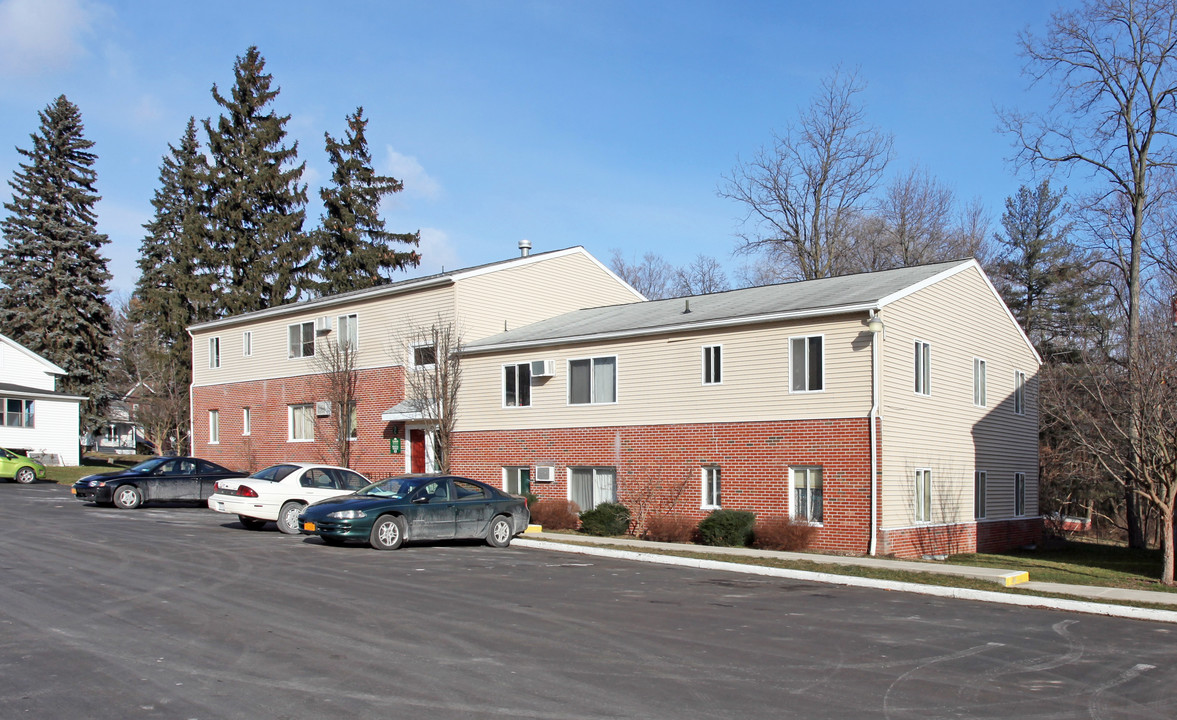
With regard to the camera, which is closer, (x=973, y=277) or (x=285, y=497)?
A: (x=285, y=497)

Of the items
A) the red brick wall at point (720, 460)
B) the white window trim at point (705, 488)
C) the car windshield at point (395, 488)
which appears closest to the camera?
the car windshield at point (395, 488)

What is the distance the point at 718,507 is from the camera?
23.9m

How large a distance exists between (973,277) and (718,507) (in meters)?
10.0

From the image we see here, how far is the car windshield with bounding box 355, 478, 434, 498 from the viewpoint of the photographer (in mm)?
18438

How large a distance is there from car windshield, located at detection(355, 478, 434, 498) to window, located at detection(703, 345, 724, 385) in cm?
844

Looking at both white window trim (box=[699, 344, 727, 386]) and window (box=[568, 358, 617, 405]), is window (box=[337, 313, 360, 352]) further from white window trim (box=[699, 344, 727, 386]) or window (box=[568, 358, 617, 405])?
white window trim (box=[699, 344, 727, 386])

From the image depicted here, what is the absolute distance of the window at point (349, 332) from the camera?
34.0 m

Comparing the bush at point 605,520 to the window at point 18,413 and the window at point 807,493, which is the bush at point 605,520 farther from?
the window at point 18,413

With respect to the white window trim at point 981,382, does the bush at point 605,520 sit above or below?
below

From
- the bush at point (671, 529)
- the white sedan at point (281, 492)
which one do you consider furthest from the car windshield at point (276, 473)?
the bush at point (671, 529)

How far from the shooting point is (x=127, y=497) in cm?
2639

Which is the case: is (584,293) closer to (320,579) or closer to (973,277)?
(973,277)

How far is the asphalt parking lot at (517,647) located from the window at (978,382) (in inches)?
546

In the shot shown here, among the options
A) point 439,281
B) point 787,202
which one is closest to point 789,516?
point 439,281
